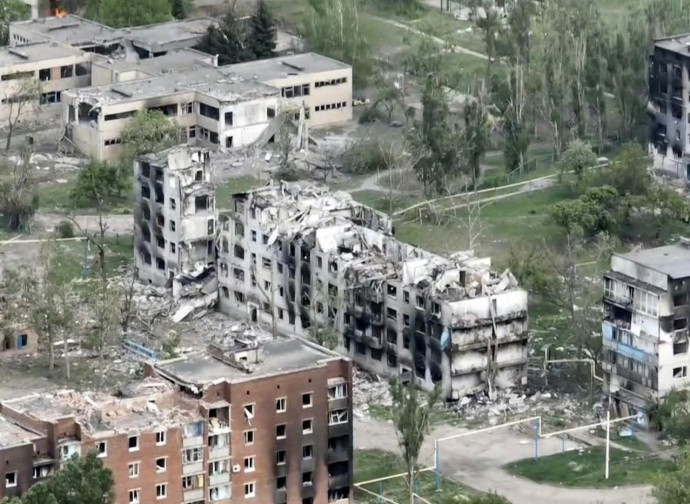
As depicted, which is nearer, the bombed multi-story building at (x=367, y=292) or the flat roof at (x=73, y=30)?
the bombed multi-story building at (x=367, y=292)

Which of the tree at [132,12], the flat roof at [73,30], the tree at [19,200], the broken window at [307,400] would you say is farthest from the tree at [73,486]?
the tree at [132,12]

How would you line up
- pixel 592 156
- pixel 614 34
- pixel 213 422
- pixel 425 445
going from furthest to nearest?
pixel 614 34, pixel 592 156, pixel 425 445, pixel 213 422

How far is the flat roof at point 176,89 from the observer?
140 m

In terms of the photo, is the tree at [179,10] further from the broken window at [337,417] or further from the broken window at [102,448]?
the broken window at [102,448]

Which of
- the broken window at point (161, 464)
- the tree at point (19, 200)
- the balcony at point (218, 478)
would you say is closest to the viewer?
the broken window at point (161, 464)

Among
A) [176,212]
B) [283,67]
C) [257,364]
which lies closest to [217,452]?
[257,364]

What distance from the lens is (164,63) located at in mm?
148250

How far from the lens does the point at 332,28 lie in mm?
151250

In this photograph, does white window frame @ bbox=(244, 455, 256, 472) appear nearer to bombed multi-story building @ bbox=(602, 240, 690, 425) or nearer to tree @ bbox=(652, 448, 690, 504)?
tree @ bbox=(652, 448, 690, 504)

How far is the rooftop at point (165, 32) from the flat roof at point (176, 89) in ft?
27.7

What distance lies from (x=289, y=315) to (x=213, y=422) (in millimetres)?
Result: 20138

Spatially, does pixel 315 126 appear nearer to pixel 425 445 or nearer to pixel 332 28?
pixel 332 28

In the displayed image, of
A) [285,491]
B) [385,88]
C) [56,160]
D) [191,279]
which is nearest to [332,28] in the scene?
[385,88]

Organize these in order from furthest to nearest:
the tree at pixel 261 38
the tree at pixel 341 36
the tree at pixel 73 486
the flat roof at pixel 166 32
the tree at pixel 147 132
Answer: the flat roof at pixel 166 32, the tree at pixel 261 38, the tree at pixel 341 36, the tree at pixel 147 132, the tree at pixel 73 486
